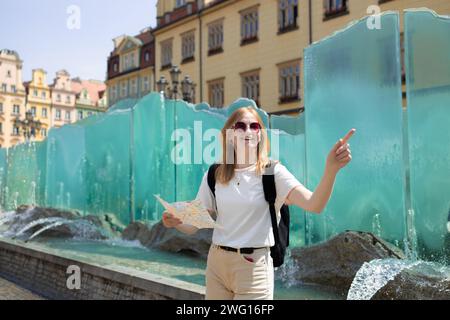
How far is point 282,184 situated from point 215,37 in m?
24.9

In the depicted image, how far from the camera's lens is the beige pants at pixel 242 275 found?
2.49 m

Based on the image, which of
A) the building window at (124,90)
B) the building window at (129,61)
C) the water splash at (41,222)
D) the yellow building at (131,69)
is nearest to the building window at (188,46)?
the yellow building at (131,69)

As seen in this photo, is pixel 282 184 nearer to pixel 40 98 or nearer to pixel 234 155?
pixel 234 155

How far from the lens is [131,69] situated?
34562 millimetres

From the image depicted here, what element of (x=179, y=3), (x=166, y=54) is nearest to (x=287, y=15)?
(x=179, y=3)

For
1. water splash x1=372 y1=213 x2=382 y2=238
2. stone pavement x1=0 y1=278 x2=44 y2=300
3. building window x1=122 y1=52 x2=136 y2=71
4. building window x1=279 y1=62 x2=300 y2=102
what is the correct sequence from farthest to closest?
building window x1=122 y1=52 x2=136 y2=71 < building window x1=279 y1=62 x2=300 y2=102 < stone pavement x1=0 y1=278 x2=44 y2=300 < water splash x1=372 y1=213 x2=382 y2=238

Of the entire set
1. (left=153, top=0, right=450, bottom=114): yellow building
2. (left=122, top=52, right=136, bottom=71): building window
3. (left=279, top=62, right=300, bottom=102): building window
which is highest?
(left=122, top=52, right=136, bottom=71): building window

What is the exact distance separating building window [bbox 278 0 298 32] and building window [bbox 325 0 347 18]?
5.89 feet

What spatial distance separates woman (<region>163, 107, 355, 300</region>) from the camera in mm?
2494

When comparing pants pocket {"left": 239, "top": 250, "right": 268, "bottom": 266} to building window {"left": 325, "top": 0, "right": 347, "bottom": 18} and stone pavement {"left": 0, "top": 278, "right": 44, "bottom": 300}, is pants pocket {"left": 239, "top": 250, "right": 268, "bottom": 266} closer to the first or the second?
stone pavement {"left": 0, "top": 278, "right": 44, "bottom": 300}

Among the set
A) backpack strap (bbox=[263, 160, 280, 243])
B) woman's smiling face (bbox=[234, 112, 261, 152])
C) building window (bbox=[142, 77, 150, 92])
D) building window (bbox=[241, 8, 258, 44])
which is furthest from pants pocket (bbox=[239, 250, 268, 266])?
building window (bbox=[142, 77, 150, 92])

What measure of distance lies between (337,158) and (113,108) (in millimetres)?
11552
